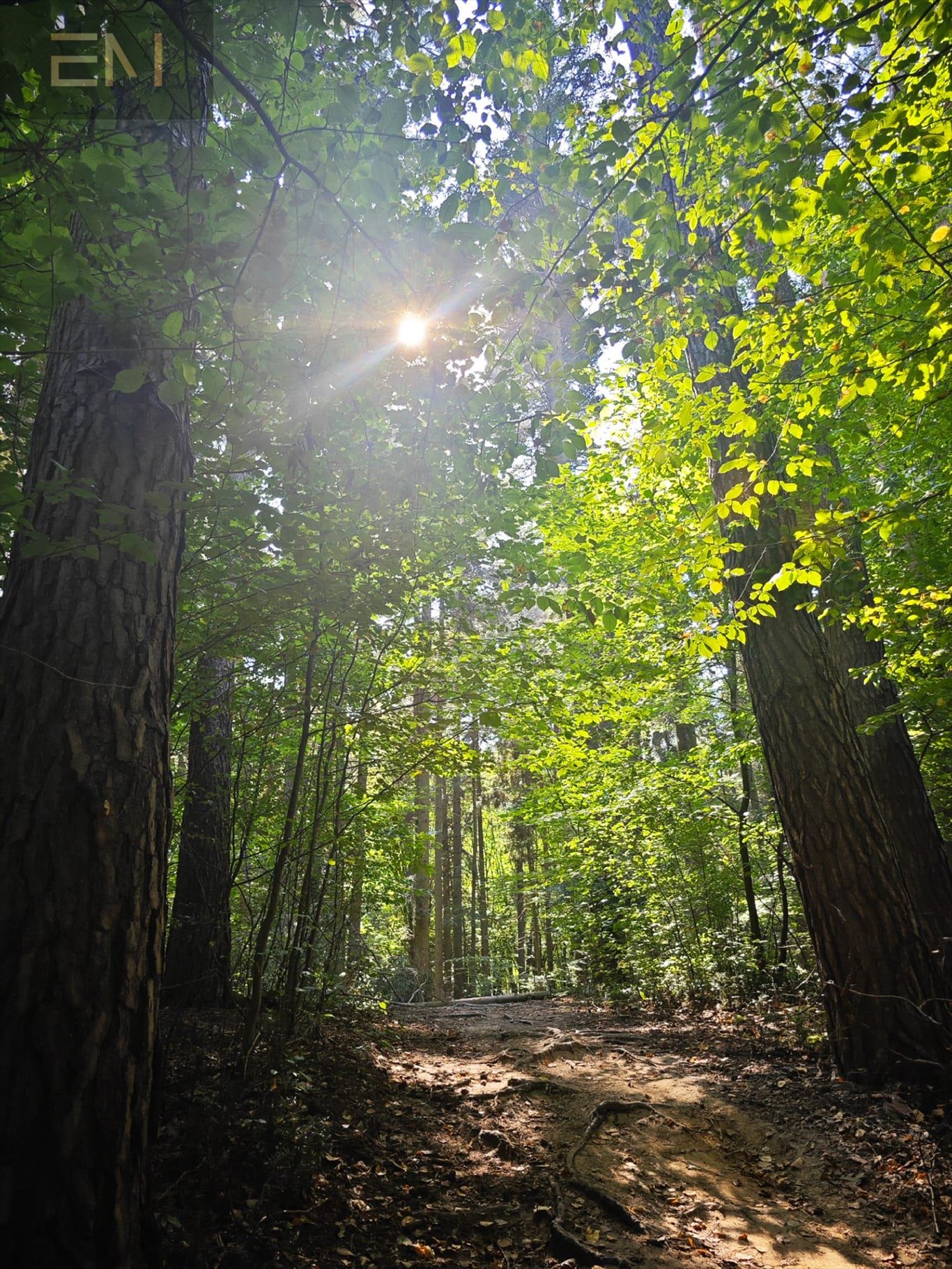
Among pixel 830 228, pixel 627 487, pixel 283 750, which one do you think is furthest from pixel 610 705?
pixel 830 228

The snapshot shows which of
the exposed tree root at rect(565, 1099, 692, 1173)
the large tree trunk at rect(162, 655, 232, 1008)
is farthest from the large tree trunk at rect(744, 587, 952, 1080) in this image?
the large tree trunk at rect(162, 655, 232, 1008)

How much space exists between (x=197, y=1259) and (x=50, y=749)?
6.72ft

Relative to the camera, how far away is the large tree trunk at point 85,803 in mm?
2119

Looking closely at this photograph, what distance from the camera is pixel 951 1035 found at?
13.9ft

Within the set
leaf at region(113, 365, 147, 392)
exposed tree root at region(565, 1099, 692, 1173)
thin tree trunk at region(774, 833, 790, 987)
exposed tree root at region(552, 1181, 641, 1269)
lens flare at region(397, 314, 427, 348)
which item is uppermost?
lens flare at region(397, 314, 427, 348)

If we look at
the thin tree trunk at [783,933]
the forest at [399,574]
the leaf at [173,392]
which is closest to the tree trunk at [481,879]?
the thin tree trunk at [783,933]

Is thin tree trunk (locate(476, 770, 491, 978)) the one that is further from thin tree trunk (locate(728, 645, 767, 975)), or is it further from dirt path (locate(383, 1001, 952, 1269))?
dirt path (locate(383, 1001, 952, 1269))

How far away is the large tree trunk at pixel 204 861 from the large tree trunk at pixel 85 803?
1947 mm

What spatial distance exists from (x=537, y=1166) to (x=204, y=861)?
3.51 m

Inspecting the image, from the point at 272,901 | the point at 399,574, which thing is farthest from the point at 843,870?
the point at 272,901

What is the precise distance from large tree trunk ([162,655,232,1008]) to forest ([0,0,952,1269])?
0.07 metres

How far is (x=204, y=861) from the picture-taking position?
5.72 m

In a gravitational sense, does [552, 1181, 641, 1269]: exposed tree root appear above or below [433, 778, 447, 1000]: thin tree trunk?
below

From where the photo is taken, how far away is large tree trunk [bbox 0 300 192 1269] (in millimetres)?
2119
